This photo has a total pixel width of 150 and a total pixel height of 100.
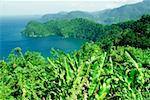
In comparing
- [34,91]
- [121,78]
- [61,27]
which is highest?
[121,78]

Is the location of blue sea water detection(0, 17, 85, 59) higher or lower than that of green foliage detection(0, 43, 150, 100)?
lower

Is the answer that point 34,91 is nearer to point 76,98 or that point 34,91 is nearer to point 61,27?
point 76,98

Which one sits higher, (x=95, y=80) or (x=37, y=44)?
(x=95, y=80)

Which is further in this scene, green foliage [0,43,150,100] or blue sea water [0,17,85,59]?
blue sea water [0,17,85,59]

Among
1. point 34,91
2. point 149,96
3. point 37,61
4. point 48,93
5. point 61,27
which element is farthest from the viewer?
point 61,27

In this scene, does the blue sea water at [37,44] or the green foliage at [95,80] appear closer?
the green foliage at [95,80]

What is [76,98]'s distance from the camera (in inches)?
83.4

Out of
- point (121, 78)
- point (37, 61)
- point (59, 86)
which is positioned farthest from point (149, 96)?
point (37, 61)

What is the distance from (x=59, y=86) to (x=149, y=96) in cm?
60

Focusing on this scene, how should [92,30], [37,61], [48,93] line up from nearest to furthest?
[48,93]
[37,61]
[92,30]

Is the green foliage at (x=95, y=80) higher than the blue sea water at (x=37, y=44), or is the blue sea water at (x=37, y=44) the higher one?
the green foliage at (x=95, y=80)

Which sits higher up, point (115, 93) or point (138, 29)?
point (115, 93)

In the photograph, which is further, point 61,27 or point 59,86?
point 61,27

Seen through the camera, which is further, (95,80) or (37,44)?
(37,44)
